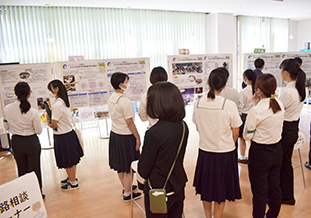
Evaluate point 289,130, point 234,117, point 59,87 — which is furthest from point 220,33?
point 234,117

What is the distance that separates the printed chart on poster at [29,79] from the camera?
4.04 metres

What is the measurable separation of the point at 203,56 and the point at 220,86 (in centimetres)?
315

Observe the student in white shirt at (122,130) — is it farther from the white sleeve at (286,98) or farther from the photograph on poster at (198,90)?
the photograph on poster at (198,90)

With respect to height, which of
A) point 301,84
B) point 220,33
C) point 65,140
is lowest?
point 65,140

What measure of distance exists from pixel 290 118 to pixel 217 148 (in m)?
1.09

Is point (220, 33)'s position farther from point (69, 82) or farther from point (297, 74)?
point (297, 74)

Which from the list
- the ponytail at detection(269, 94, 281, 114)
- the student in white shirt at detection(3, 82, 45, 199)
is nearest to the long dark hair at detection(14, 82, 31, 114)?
the student in white shirt at detection(3, 82, 45, 199)

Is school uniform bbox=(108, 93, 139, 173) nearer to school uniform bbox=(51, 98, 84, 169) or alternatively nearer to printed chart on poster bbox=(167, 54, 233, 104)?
school uniform bbox=(51, 98, 84, 169)

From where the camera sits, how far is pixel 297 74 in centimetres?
260

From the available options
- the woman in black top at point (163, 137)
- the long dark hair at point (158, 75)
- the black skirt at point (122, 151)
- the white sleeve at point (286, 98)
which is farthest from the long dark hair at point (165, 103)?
the white sleeve at point (286, 98)

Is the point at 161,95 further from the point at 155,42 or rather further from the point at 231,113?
the point at 155,42

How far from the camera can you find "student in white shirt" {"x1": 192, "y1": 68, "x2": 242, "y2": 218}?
6.39 ft

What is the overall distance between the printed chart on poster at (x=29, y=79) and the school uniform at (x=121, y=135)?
87.4 inches

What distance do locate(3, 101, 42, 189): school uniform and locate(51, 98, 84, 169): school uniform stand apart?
235 mm
